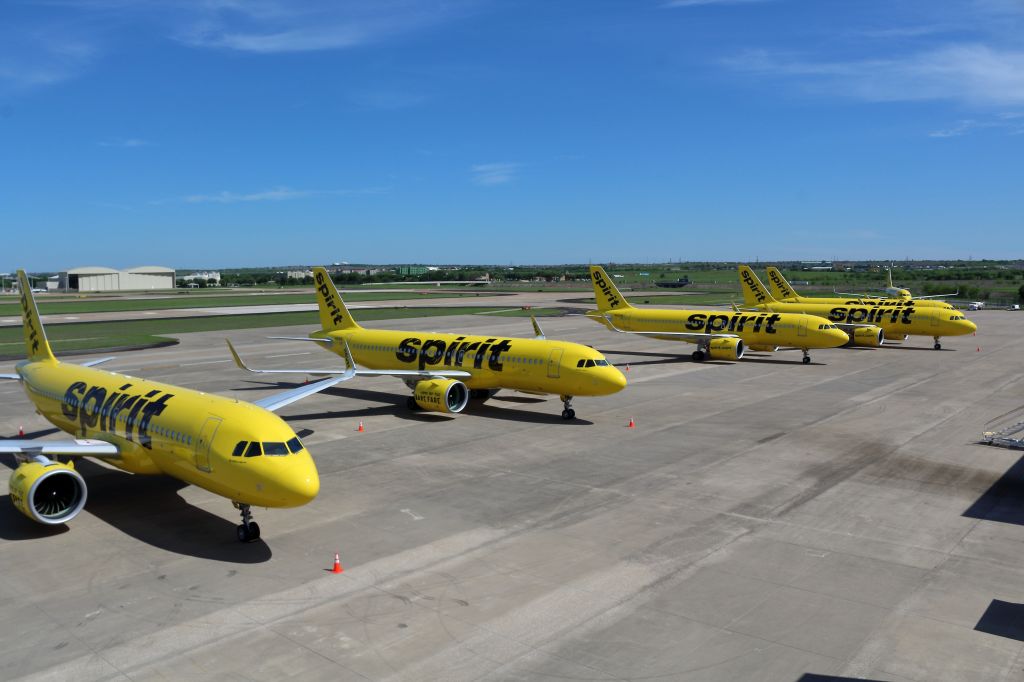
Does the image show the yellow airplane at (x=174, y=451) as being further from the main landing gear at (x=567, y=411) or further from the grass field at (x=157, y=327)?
the grass field at (x=157, y=327)

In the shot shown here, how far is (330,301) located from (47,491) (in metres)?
28.3

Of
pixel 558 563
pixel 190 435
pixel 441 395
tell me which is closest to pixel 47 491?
pixel 190 435

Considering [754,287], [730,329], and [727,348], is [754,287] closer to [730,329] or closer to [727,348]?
[730,329]

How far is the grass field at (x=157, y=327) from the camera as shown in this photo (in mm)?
67312

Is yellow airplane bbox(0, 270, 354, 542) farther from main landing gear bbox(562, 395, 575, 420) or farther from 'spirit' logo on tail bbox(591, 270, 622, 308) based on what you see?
'spirit' logo on tail bbox(591, 270, 622, 308)

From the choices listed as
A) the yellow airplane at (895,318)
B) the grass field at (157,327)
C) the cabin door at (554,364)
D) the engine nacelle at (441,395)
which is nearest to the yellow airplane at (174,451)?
the engine nacelle at (441,395)

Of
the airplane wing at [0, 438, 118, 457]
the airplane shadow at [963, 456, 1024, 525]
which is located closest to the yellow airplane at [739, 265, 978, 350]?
the airplane shadow at [963, 456, 1024, 525]

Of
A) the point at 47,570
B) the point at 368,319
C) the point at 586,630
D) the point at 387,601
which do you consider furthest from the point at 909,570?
the point at 368,319

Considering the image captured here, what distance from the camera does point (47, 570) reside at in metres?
18.9

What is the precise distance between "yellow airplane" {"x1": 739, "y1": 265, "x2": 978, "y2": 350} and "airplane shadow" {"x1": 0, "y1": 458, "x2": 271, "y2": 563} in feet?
208

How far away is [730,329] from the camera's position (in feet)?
204

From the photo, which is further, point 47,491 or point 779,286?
point 779,286

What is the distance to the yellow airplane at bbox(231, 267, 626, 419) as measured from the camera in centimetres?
3722

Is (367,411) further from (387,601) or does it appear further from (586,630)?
(586,630)
